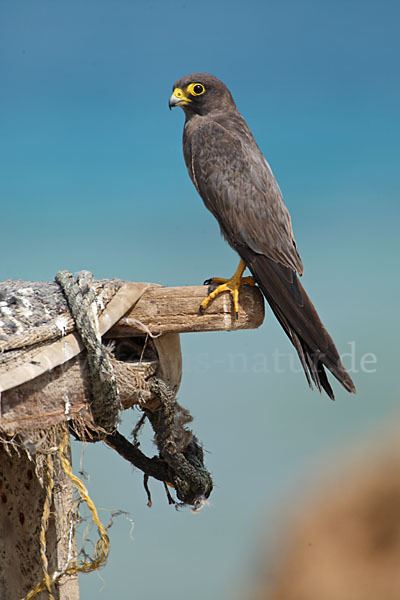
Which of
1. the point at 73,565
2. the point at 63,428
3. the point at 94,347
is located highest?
the point at 94,347

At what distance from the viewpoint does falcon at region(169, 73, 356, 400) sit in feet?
6.59

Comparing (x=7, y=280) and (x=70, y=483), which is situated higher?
(x=7, y=280)

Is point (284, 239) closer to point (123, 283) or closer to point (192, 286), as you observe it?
point (192, 286)

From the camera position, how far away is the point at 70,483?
207 centimetres

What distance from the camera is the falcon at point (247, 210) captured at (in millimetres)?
2008

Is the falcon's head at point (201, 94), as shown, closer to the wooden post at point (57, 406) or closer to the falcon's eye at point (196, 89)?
the falcon's eye at point (196, 89)

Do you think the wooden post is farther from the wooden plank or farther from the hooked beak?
the hooked beak

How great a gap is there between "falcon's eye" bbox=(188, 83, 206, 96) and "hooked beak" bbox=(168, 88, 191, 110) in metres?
0.04

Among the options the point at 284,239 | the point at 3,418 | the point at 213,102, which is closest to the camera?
the point at 3,418

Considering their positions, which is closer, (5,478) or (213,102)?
(5,478)

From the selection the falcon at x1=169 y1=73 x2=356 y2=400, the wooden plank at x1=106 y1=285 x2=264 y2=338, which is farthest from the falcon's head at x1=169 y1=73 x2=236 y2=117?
the wooden plank at x1=106 y1=285 x2=264 y2=338

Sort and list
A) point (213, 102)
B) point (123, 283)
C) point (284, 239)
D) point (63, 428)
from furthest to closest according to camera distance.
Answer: point (213, 102) < point (284, 239) < point (123, 283) < point (63, 428)

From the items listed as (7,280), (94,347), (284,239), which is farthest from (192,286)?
(7,280)

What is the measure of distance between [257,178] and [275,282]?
23.3 inches
